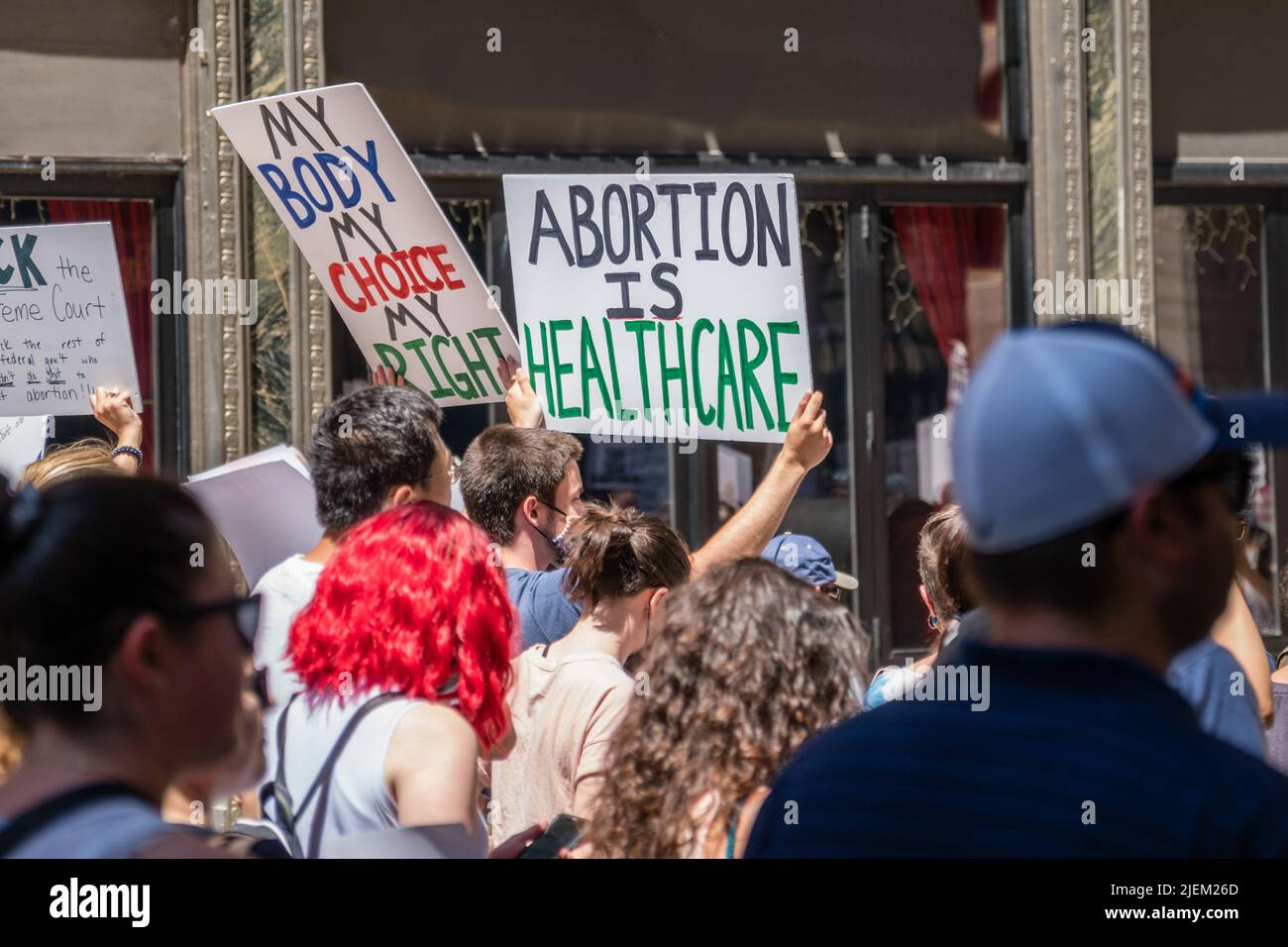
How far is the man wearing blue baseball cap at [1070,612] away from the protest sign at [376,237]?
3631 mm

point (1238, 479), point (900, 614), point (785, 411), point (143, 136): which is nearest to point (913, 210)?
point (900, 614)

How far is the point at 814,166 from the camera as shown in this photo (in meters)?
7.38

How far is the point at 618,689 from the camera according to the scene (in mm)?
3375

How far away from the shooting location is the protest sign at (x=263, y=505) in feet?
12.8

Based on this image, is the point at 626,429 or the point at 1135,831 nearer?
the point at 1135,831

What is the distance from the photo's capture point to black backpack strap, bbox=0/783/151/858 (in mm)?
1480

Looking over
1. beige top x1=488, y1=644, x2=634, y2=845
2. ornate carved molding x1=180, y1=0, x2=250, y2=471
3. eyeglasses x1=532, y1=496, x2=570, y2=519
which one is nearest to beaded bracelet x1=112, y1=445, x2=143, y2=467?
eyeglasses x1=532, y1=496, x2=570, y2=519

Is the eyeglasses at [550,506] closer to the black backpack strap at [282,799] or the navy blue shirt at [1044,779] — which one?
the black backpack strap at [282,799]

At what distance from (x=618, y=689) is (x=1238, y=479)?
205cm

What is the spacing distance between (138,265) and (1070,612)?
6275 mm

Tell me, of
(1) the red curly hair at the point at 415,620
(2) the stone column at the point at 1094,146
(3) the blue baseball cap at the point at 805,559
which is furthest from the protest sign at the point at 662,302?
(2) the stone column at the point at 1094,146

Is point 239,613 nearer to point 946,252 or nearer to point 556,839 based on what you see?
point 556,839

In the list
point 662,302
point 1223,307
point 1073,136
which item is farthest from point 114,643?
point 1223,307

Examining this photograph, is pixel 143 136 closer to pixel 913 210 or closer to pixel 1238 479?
pixel 913 210
